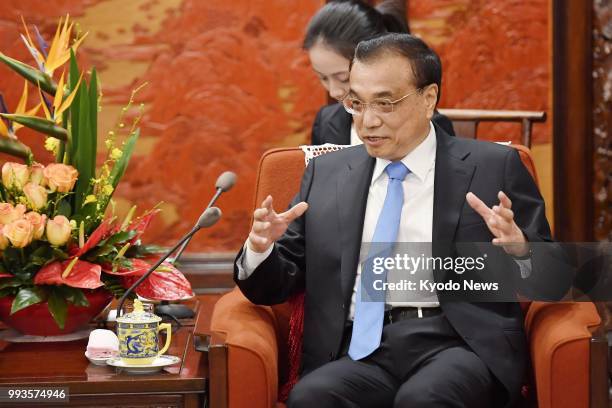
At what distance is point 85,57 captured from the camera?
3.70 metres

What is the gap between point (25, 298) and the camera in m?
2.26

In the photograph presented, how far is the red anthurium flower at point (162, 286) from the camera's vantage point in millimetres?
2395

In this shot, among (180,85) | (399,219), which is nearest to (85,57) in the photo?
(180,85)

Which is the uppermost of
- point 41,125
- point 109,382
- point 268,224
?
point 41,125

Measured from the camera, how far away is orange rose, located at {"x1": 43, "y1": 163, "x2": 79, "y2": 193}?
2.31 meters

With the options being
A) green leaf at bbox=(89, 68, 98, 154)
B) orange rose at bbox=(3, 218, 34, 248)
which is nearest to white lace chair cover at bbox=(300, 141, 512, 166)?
green leaf at bbox=(89, 68, 98, 154)

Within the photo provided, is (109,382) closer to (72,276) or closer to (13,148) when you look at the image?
(72,276)

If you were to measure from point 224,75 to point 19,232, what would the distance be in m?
1.64

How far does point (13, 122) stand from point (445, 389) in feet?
4.09

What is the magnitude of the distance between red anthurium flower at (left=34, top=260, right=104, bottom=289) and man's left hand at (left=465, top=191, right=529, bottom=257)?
2.89 feet

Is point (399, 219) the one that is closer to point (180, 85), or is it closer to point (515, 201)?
point (515, 201)

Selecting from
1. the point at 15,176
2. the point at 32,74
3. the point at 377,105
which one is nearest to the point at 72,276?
the point at 15,176

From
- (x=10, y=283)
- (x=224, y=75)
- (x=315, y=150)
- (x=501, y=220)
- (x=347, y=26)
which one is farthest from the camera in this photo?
(x=224, y=75)

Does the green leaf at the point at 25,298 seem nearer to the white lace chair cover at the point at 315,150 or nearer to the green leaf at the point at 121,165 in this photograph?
the green leaf at the point at 121,165
